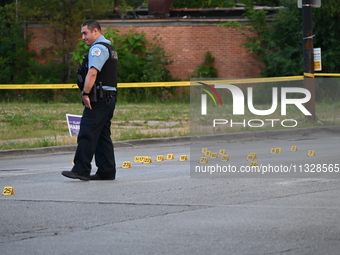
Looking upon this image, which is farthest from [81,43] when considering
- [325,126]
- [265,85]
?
[325,126]

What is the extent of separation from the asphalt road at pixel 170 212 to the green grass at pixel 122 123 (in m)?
5.39

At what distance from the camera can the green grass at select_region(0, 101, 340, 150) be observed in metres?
18.1

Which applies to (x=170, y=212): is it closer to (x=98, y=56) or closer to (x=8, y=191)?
(x=8, y=191)

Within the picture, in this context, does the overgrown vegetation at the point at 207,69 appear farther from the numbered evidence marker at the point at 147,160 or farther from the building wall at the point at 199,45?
the numbered evidence marker at the point at 147,160

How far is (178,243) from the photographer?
638 cm

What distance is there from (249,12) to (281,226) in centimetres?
2877

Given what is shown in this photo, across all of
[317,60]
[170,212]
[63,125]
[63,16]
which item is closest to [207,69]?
[63,16]

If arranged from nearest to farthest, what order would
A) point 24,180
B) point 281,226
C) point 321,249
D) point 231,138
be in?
point 321,249, point 281,226, point 24,180, point 231,138

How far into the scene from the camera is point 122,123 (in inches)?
879

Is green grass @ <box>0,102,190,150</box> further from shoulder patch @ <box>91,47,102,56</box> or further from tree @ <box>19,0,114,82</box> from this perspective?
tree @ <box>19,0,114,82</box>

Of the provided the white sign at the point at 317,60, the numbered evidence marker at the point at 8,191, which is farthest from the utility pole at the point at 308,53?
the numbered evidence marker at the point at 8,191

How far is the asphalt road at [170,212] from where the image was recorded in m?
6.35

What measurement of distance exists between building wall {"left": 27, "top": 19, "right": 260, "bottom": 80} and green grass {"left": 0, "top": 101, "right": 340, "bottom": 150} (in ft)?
25.9

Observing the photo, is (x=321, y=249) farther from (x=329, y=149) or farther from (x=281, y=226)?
(x=329, y=149)
